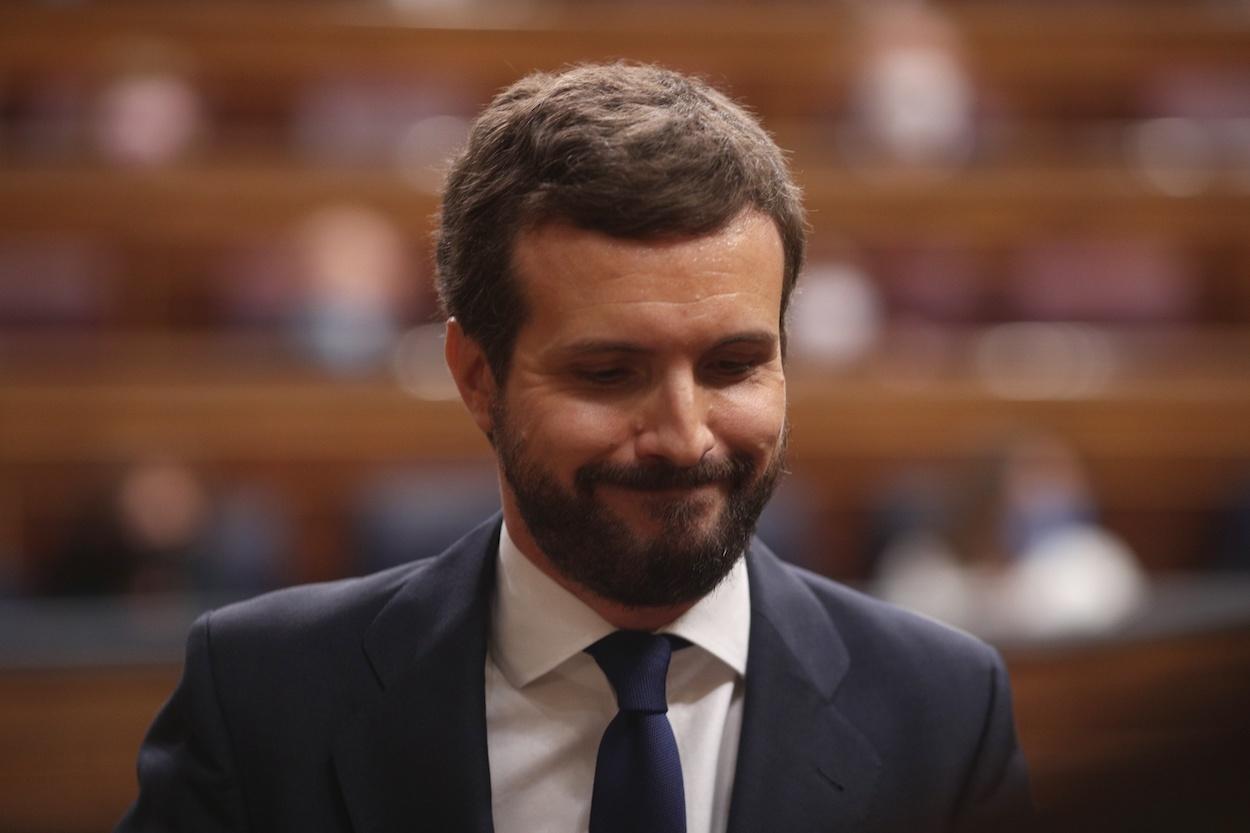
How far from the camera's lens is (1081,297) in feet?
8.16

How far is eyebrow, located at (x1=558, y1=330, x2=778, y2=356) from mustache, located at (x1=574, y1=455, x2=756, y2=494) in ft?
0.14

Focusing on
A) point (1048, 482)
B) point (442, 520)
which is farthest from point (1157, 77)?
point (442, 520)

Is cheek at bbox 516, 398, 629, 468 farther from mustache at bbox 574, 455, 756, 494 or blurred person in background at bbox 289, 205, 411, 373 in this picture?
blurred person in background at bbox 289, 205, 411, 373

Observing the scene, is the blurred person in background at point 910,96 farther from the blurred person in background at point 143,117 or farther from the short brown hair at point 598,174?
the short brown hair at point 598,174

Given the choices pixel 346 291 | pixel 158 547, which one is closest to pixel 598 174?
pixel 158 547

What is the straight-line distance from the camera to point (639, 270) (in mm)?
501

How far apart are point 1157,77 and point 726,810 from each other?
2407 mm

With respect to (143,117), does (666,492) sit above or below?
above

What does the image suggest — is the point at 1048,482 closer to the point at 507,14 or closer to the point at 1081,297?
the point at 1081,297

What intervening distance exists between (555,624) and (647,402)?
11cm

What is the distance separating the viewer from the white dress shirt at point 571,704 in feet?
1.82

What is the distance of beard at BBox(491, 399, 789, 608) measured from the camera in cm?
51

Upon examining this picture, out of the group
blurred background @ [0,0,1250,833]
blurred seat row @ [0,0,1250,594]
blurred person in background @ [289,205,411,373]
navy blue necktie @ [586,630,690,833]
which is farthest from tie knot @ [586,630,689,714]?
blurred person in background @ [289,205,411,373]

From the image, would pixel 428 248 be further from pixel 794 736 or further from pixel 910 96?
pixel 794 736
